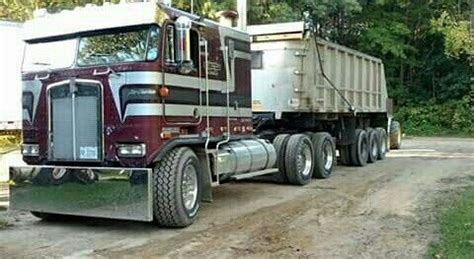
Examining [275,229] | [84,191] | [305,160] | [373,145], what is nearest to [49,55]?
[84,191]

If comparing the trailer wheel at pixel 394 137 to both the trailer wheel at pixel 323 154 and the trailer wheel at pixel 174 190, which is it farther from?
the trailer wheel at pixel 174 190

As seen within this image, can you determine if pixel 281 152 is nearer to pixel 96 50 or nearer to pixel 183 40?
pixel 183 40

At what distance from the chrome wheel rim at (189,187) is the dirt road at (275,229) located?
32cm

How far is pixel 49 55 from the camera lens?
27.8 feet

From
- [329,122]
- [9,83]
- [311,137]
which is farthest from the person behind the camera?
[9,83]

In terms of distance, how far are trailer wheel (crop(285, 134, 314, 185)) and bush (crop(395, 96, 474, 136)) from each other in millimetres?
21437

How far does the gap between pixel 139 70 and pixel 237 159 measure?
Result: 263 cm

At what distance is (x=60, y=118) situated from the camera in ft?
27.1

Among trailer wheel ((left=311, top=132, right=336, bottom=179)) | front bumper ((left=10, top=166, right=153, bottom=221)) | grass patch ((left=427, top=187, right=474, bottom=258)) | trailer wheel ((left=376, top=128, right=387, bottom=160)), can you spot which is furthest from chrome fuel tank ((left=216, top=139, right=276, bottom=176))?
trailer wheel ((left=376, top=128, right=387, bottom=160))

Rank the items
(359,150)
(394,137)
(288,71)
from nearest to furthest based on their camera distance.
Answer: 1. (288,71)
2. (359,150)
3. (394,137)

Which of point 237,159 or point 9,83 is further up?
point 9,83

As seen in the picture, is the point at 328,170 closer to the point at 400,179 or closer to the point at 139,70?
the point at 400,179

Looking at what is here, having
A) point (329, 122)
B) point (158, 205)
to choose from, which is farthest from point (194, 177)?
point (329, 122)

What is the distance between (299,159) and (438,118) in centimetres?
2338
